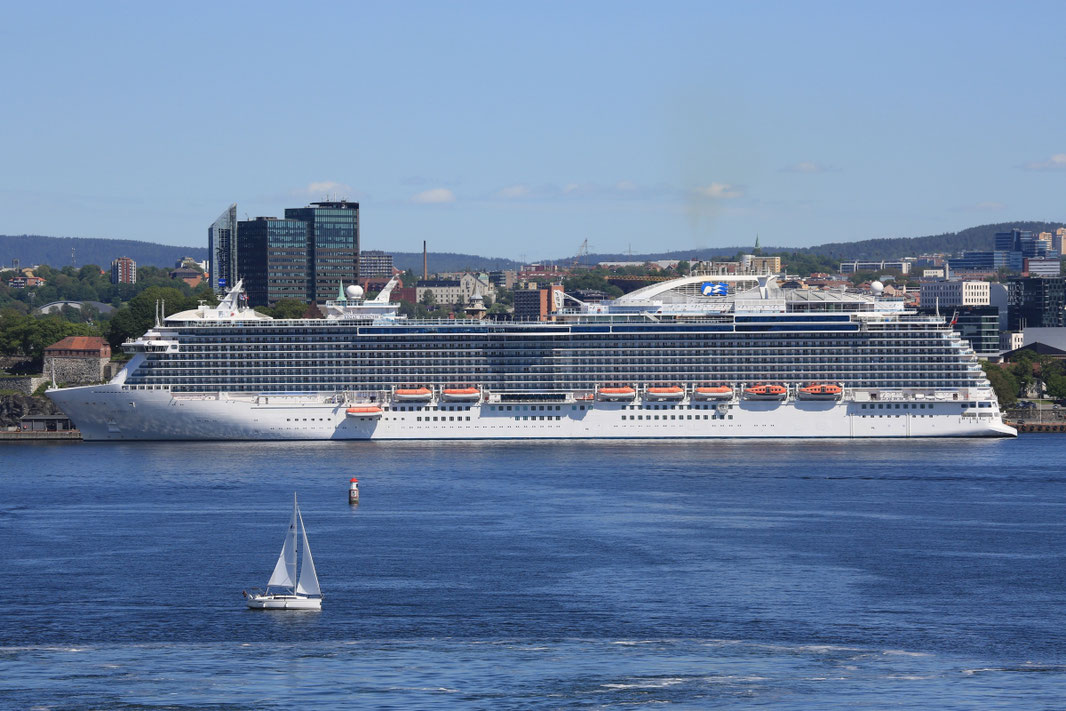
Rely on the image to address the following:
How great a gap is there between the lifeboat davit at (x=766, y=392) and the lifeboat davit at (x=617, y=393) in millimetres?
5972

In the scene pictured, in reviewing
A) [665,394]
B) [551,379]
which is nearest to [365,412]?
[551,379]

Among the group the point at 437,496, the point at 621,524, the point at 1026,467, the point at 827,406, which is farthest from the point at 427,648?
the point at 827,406

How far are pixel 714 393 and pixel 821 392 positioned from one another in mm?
5473

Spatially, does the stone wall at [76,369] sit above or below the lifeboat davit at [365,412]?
above

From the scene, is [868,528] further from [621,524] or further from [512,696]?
[512,696]

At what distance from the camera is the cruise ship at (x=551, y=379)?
90500 millimetres

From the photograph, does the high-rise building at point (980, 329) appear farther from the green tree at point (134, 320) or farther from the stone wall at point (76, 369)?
the stone wall at point (76, 369)

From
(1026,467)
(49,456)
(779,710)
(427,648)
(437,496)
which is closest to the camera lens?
(779,710)

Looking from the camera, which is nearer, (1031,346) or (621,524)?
(621,524)

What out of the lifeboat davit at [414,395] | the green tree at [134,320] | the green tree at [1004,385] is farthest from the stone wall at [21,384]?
the green tree at [1004,385]

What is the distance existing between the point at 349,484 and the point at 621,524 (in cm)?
1428

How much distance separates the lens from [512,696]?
124 feet

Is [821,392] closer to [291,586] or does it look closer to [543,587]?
[543,587]

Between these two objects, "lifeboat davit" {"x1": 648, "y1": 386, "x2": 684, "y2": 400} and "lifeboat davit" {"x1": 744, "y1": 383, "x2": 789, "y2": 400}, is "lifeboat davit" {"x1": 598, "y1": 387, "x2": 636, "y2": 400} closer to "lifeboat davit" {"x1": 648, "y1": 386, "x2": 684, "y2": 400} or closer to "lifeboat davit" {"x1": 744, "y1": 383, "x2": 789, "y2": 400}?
"lifeboat davit" {"x1": 648, "y1": 386, "x2": 684, "y2": 400}
